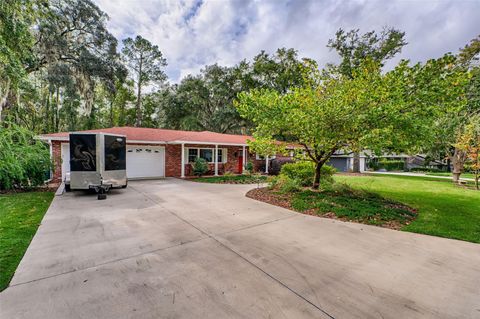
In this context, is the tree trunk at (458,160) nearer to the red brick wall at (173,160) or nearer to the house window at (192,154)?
the house window at (192,154)

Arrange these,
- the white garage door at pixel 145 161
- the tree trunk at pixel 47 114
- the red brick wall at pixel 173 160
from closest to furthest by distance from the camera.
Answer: the white garage door at pixel 145 161 < the red brick wall at pixel 173 160 < the tree trunk at pixel 47 114

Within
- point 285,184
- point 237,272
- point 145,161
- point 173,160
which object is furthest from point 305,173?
point 145,161

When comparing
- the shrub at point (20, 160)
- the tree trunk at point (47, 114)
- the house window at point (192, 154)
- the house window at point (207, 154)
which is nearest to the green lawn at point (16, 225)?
the shrub at point (20, 160)

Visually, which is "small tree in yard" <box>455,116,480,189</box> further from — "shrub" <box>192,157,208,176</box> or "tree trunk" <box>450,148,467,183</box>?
"shrub" <box>192,157,208,176</box>

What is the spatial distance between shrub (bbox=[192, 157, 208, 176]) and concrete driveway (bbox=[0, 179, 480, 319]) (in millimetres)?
8405

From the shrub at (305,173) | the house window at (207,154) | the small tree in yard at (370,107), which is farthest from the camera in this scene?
the house window at (207,154)

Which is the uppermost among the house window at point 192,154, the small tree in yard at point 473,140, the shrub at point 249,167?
the small tree in yard at point 473,140

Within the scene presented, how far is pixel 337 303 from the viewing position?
2238 millimetres

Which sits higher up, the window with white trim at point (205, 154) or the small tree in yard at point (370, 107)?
the small tree in yard at point (370, 107)

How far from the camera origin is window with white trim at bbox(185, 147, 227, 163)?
46.4ft

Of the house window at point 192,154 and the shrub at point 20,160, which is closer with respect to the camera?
the shrub at point 20,160

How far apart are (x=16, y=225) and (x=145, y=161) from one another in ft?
27.9

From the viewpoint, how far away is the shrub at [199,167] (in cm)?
1331

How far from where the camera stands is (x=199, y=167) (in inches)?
524
